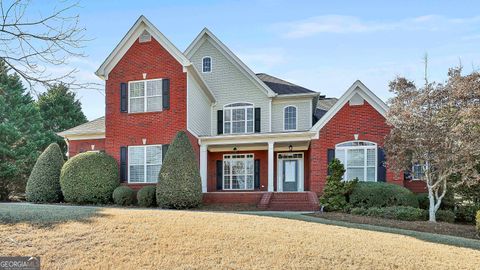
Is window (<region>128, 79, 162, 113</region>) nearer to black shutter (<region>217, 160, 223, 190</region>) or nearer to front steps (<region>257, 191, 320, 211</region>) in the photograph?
black shutter (<region>217, 160, 223, 190</region>)

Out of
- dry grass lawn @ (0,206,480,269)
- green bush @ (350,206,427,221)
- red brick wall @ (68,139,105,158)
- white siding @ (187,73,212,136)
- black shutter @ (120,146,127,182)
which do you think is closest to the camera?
dry grass lawn @ (0,206,480,269)

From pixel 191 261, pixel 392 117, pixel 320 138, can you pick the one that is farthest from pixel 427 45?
pixel 191 261

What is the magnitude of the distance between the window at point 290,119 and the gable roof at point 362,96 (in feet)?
12.4

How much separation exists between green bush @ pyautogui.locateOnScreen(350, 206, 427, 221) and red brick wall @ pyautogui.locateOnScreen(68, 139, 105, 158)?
1439cm

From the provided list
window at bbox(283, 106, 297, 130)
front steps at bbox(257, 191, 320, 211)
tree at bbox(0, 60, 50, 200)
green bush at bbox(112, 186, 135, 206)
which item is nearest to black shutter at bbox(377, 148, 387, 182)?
front steps at bbox(257, 191, 320, 211)

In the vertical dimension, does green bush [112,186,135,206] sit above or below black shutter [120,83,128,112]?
below

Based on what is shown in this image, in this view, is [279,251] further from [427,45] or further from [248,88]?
[248,88]

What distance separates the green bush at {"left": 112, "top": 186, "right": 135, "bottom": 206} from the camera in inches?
695

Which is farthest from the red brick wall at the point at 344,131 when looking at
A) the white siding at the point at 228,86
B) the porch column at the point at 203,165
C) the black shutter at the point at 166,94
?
the black shutter at the point at 166,94

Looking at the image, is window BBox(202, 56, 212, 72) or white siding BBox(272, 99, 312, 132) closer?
white siding BBox(272, 99, 312, 132)

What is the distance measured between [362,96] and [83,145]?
51.3 ft

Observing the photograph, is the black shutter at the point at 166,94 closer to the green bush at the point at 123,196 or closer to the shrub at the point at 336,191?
the green bush at the point at 123,196

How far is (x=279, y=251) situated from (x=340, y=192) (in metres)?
8.97

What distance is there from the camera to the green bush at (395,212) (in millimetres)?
14664
